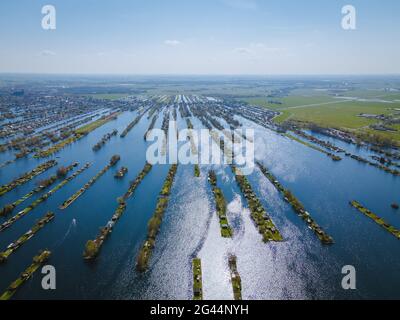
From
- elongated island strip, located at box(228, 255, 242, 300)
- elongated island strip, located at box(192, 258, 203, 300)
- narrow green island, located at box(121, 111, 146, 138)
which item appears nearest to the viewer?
elongated island strip, located at box(192, 258, 203, 300)

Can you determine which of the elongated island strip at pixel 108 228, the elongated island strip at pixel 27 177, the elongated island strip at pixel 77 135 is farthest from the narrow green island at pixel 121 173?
the elongated island strip at pixel 77 135

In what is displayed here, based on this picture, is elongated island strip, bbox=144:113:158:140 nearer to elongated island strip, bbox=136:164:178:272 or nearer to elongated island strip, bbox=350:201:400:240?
elongated island strip, bbox=136:164:178:272

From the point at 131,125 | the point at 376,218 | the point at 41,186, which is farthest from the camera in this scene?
the point at 131,125

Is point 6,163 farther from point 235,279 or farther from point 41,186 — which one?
point 235,279

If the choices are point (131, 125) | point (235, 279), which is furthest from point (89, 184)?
point (131, 125)

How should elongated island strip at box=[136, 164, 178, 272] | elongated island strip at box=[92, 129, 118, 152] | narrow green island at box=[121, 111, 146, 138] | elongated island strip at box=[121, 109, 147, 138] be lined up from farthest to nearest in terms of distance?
1. elongated island strip at box=[121, 109, 147, 138]
2. narrow green island at box=[121, 111, 146, 138]
3. elongated island strip at box=[92, 129, 118, 152]
4. elongated island strip at box=[136, 164, 178, 272]

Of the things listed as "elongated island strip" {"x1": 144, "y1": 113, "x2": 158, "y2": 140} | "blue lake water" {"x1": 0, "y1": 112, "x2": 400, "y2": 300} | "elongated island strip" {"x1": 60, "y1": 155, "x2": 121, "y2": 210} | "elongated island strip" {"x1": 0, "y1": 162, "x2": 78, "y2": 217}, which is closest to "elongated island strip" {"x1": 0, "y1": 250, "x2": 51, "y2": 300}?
"blue lake water" {"x1": 0, "y1": 112, "x2": 400, "y2": 300}
